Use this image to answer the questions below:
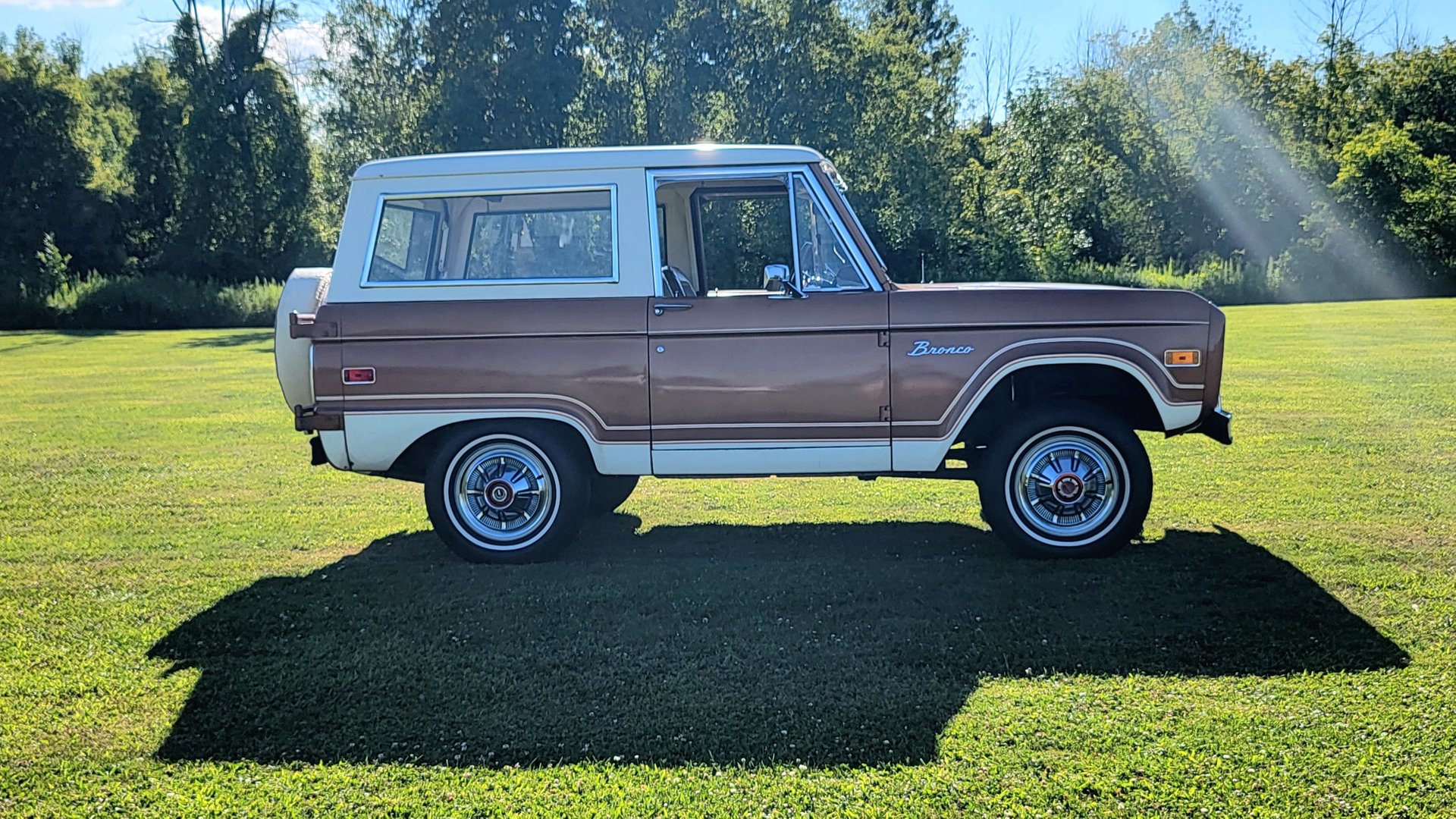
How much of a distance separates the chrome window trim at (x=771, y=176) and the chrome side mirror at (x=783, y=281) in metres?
0.07

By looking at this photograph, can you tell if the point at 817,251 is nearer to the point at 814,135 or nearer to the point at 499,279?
the point at 499,279

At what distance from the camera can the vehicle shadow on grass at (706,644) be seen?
164 inches

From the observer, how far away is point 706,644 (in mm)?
5102

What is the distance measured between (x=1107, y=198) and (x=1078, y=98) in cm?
460

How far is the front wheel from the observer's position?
623 cm

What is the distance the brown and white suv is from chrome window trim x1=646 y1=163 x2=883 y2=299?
1 cm

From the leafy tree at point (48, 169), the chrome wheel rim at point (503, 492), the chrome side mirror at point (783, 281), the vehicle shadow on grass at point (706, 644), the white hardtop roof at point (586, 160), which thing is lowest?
the vehicle shadow on grass at point (706, 644)

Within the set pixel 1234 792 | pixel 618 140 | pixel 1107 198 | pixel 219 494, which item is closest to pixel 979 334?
pixel 1234 792

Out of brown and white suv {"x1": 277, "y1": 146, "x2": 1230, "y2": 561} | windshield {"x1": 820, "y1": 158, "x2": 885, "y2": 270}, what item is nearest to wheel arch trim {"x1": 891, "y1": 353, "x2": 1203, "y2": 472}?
brown and white suv {"x1": 277, "y1": 146, "x2": 1230, "y2": 561}

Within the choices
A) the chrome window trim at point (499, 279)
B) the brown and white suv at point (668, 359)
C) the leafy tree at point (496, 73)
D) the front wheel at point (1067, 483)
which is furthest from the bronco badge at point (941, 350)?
the leafy tree at point (496, 73)

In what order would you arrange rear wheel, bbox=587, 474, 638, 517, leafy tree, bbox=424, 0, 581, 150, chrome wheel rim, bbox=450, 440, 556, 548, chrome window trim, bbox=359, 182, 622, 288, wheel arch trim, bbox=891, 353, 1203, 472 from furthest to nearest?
leafy tree, bbox=424, 0, 581, 150 < rear wheel, bbox=587, 474, 638, 517 < chrome wheel rim, bbox=450, 440, 556, 548 < chrome window trim, bbox=359, 182, 622, 288 < wheel arch trim, bbox=891, 353, 1203, 472

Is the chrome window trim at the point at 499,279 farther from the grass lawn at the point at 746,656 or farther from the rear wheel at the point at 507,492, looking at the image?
→ the grass lawn at the point at 746,656

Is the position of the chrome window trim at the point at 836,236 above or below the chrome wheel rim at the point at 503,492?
above

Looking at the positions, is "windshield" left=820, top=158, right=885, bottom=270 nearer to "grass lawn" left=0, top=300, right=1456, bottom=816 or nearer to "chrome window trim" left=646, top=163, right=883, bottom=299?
"chrome window trim" left=646, top=163, right=883, bottom=299
